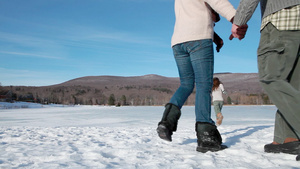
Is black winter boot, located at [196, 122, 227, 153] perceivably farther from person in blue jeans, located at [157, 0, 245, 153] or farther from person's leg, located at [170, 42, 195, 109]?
person's leg, located at [170, 42, 195, 109]

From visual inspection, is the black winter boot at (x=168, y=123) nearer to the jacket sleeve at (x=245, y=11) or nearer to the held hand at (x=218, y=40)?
the held hand at (x=218, y=40)

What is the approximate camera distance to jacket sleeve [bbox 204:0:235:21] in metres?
1.91

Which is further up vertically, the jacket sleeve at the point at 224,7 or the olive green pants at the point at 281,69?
the jacket sleeve at the point at 224,7

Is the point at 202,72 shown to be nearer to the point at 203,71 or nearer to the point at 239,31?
the point at 203,71

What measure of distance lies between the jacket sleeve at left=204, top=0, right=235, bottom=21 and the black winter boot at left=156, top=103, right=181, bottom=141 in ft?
2.94

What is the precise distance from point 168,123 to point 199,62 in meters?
0.60

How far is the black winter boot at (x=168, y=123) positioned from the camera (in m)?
2.04

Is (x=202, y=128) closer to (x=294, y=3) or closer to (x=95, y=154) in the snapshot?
(x=95, y=154)

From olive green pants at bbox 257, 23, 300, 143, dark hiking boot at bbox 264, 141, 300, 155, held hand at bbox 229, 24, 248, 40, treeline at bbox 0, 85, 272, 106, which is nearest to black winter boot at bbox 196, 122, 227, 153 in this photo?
dark hiking boot at bbox 264, 141, 300, 155

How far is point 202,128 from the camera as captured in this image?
2.05 meters

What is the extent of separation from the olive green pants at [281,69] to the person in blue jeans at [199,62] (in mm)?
478

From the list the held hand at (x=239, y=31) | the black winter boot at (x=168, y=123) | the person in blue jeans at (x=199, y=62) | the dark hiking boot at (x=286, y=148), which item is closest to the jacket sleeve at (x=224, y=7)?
the person in blue jeans at (x=199, y=62)

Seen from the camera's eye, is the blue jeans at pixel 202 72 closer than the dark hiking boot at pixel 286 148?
No

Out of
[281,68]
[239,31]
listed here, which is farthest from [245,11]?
[281,68]
